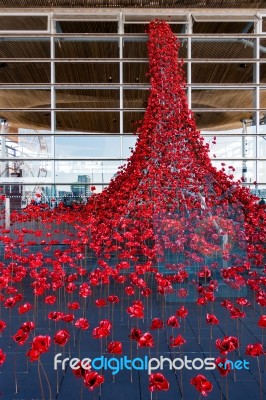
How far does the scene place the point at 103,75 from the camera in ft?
45.8

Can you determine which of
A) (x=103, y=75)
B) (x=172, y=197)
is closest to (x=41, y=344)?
(x=172, y=197)

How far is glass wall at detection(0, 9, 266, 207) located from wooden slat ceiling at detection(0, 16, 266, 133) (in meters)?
0.03

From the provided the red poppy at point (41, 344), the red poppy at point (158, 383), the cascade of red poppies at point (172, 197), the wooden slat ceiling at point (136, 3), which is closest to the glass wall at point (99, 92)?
the wooden slat ceiling at point (136, 3)

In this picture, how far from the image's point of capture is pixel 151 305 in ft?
15.5

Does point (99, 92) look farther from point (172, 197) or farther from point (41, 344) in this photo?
point (41, 344)

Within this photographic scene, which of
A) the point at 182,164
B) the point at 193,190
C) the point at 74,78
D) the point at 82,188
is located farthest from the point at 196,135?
the point at 74,78

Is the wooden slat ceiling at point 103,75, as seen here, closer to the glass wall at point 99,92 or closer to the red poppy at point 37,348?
the glass wall at point 99,92

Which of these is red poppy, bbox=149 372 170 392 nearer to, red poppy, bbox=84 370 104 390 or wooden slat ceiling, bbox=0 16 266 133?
red poppy, bbox=84 370 104 390

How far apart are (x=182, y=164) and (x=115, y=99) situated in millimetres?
6032

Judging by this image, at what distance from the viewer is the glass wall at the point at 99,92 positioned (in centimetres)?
1241

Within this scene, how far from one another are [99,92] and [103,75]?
2.70 ft

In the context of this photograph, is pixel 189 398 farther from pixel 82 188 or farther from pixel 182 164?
pixel 82 188

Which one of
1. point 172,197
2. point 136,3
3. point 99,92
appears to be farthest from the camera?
point 99,92

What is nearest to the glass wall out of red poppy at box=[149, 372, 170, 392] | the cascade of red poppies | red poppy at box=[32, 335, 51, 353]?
the cascade of red poppies
